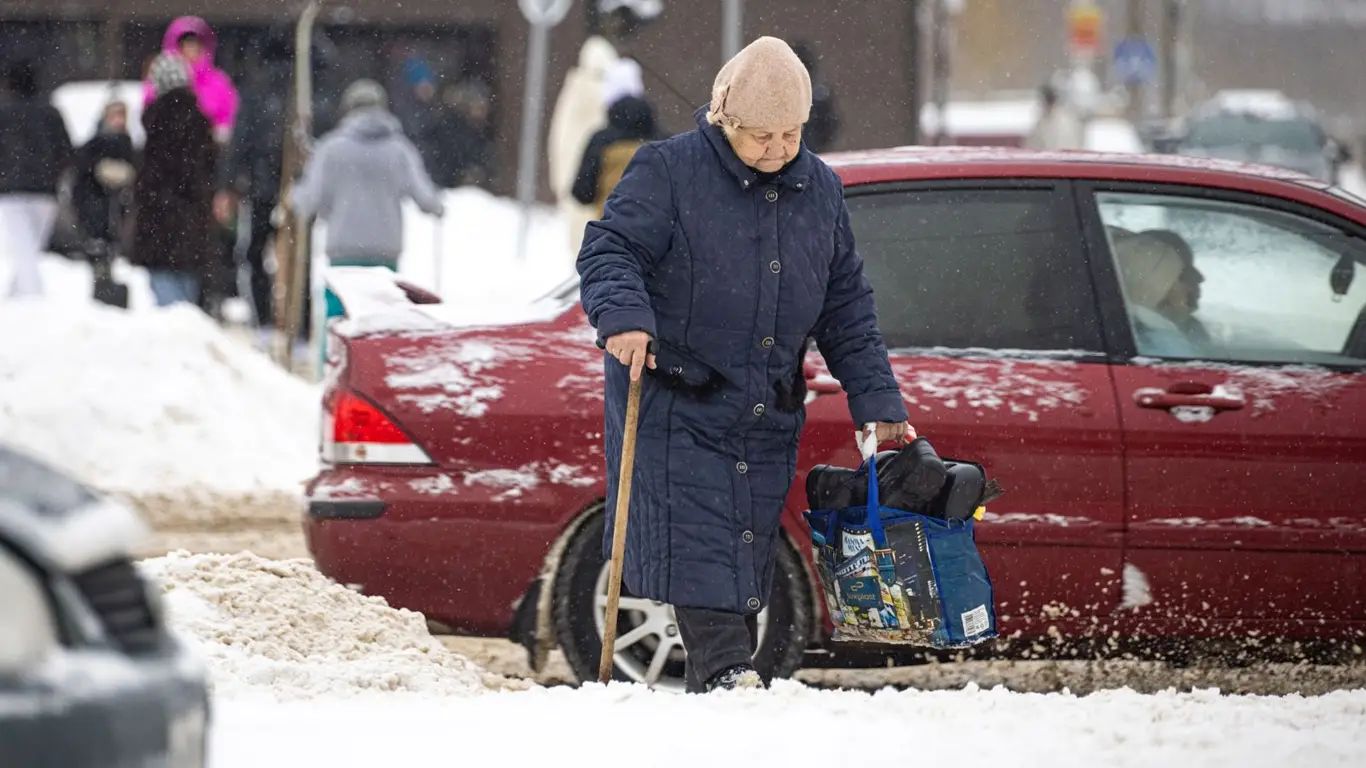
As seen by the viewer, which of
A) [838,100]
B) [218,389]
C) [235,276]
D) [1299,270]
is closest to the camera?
[1299,270]

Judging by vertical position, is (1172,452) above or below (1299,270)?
below

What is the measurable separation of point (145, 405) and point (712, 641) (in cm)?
587

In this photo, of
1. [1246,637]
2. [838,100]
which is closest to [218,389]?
[1246,637]

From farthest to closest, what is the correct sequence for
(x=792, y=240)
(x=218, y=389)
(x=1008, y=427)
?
1. (x=218, y=389)
2. (x=1008, y=427)
3. (x=792, y=240)

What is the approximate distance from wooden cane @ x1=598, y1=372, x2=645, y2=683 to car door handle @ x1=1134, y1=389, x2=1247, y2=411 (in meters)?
1.54

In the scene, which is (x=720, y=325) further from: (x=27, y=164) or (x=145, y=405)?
(x=27, y=164)

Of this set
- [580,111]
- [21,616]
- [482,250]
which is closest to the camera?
[21,616]

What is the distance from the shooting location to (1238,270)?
5984 millimetres

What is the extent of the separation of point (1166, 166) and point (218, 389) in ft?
18.7

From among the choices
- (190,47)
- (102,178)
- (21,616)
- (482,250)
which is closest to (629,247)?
(21,616)

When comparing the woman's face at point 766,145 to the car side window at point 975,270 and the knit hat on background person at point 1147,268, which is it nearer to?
the car side window at point 975,270

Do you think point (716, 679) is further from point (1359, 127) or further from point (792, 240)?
point (1359, 127)

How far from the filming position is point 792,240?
15.7 feet

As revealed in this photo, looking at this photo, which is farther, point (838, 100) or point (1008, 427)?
point (838, 100)
